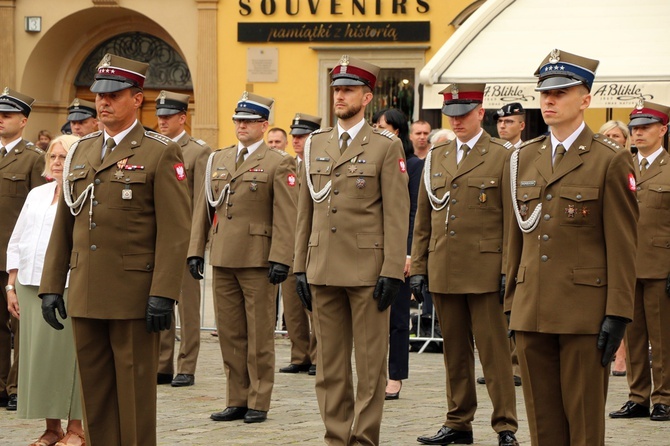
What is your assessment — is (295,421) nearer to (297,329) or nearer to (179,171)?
(297,329)

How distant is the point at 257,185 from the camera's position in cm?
1000

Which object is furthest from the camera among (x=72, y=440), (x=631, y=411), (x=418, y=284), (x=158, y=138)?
(x=631, y=411)

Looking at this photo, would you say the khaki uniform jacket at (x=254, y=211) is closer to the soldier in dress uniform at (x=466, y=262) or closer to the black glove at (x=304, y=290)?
the soldier in dress uniform at (x=466, y=262)

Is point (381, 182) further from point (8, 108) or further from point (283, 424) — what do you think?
point (8, 108)

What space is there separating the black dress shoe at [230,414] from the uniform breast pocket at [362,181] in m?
2.17

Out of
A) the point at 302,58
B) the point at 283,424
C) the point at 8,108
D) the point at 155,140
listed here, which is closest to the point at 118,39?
the point at 302,58

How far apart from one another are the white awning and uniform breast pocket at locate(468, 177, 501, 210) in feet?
20.8

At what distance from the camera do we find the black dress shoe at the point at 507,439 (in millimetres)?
8555

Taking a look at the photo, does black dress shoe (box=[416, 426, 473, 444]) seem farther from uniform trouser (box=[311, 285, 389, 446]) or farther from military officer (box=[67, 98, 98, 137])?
military officer (box=[67, 98, 98, 137])

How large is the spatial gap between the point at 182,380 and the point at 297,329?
1494mm

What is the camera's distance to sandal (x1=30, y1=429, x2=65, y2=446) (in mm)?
8531

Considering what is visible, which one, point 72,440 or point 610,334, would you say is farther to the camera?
point 72,440

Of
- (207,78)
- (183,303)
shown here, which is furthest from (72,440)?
(207,78)

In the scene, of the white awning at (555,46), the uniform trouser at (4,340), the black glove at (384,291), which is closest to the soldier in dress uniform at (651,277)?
the black glove at (384,291)
